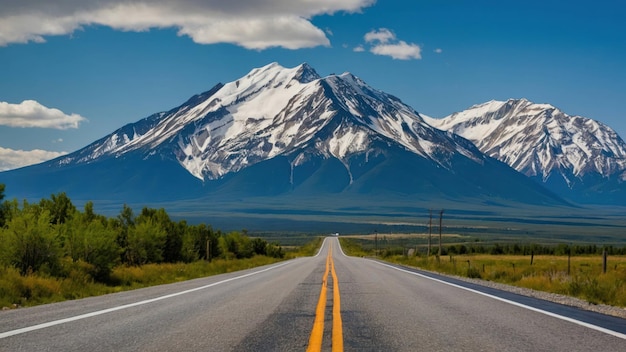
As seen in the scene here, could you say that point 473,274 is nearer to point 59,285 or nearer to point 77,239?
point 77,239

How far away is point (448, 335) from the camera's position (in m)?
10.1

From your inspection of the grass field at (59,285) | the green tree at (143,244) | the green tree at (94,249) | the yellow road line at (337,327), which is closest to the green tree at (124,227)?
the green tree at (143,244)

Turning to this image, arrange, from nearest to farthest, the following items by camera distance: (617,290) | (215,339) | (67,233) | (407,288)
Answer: (215,339), (617,290), (407,288), (67,233)

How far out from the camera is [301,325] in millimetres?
11055

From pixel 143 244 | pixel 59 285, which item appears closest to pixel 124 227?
pixel 143 244

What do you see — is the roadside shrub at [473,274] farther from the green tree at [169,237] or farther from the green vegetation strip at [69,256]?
the green tree at [169,237]

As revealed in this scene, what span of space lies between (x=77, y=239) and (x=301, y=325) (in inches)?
724

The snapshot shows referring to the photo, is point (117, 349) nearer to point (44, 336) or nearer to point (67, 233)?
point (44, 336)

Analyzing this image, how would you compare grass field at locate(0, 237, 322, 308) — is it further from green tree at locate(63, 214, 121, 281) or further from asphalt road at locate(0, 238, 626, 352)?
asphalt road at locate(0, 238, 626, 352)

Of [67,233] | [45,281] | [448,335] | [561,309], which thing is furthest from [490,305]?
[67,233]

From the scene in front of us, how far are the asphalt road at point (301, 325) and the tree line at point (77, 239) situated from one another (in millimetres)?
7576

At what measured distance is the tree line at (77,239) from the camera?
21.9 meters

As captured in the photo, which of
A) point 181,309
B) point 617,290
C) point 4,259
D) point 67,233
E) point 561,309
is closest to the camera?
point 181,309

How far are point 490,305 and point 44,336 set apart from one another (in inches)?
369
